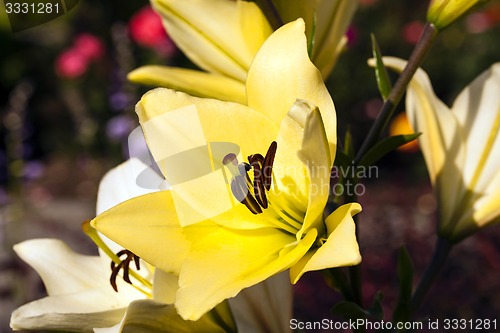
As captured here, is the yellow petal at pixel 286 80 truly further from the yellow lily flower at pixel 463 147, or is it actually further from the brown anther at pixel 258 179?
the yellow lily flower at pixel 463 147

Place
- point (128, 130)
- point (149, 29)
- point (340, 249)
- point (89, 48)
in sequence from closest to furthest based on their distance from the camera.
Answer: point (340, 249), point (128, 130), point (149, 29), point (89, 48)

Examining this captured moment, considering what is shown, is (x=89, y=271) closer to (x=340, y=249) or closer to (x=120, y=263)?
(x=120, y=263)

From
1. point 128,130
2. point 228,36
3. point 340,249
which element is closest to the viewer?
point 340,249

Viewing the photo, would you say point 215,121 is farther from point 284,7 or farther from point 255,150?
point 284,7

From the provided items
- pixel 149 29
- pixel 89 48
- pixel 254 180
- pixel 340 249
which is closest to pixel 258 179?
pixel 254 180

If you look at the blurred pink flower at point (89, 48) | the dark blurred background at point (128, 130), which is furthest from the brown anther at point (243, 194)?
the blurred pink flower at point (89, 48)

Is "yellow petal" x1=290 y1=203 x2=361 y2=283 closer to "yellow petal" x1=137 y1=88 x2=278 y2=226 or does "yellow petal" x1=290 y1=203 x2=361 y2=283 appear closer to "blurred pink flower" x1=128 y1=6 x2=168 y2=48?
"yellow petal" x1=137 y1=88 x2=278 y2=226

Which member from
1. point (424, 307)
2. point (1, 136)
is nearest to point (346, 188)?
point (424, 307)
